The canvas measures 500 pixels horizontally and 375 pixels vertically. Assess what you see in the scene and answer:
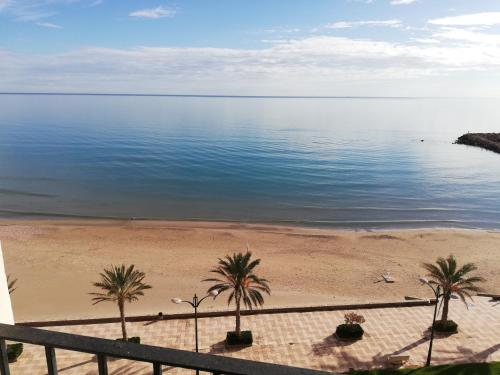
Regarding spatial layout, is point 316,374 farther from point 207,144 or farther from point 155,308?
point 207,144

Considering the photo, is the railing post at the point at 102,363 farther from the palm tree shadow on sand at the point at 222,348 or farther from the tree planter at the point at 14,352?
the tree planter at the point at 14,352

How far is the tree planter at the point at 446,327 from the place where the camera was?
81.6ft

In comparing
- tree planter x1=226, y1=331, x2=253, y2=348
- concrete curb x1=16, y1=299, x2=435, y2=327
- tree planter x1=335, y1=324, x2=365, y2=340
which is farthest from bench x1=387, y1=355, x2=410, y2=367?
tree planter x1=226, y1=331, x2=253, y2=348

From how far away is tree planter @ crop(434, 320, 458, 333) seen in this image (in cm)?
A: 2488

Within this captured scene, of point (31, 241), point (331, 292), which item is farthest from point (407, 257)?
point (31, 241)

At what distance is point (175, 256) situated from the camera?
128 feet

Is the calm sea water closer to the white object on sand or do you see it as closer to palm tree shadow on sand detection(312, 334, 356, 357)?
the white object on sand

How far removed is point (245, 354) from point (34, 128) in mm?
150041

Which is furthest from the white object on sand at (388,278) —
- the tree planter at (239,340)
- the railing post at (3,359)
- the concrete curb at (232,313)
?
the railing post at (3,359)

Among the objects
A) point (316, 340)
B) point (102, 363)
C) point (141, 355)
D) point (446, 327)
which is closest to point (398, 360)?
point (316, 340)

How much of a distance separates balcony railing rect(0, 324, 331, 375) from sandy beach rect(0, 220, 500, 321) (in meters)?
26.7

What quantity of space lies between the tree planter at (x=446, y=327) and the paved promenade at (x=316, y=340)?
442 millimetres

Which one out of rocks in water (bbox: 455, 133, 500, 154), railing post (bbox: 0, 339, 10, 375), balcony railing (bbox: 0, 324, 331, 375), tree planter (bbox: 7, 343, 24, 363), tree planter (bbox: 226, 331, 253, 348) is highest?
balcony railing (bbox: 0, 324, 331, 375)

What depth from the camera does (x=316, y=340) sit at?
23.7 m
